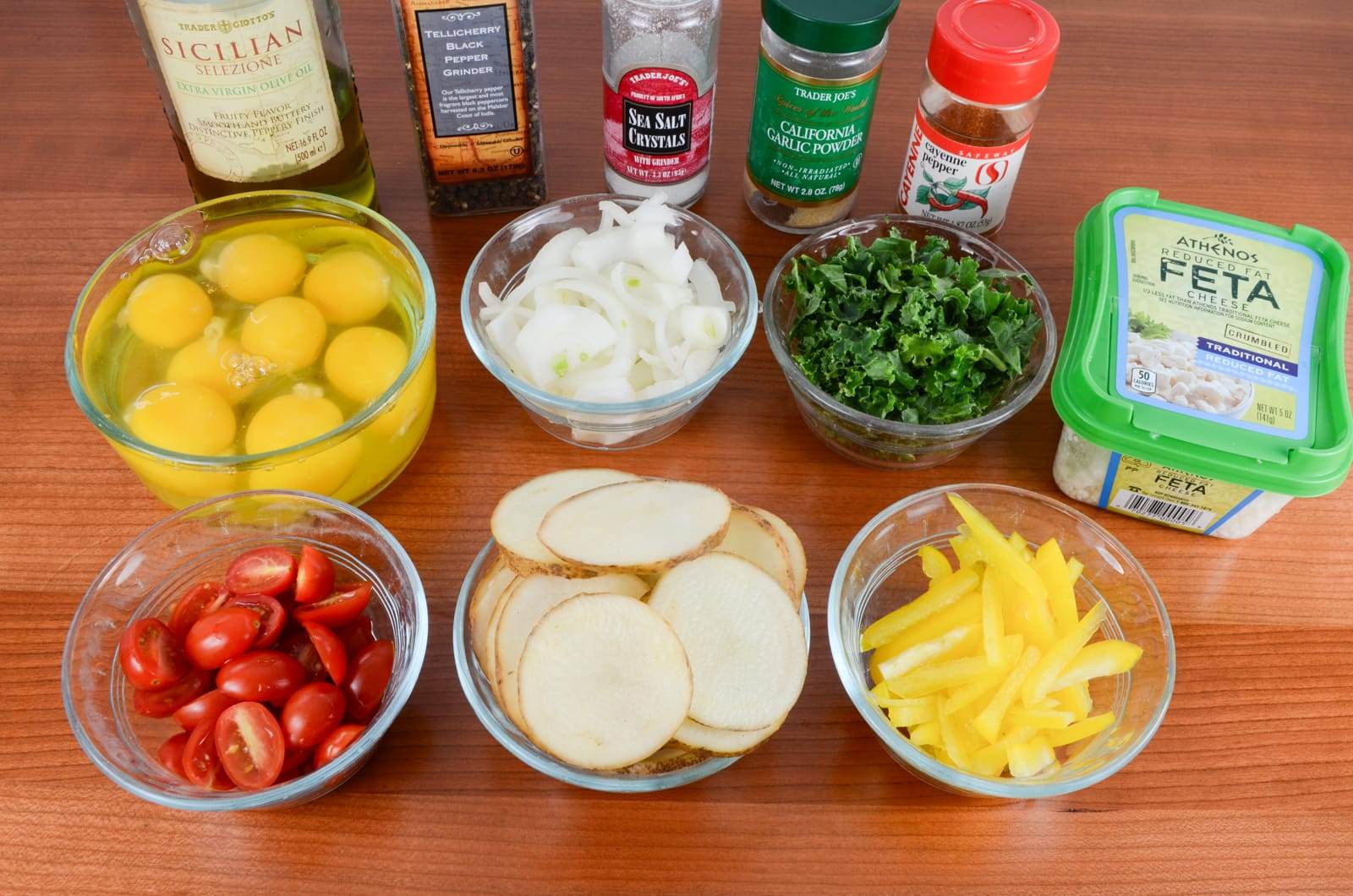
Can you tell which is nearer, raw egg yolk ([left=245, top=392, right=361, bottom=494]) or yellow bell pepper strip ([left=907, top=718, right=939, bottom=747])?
yellow bell pepper strip ([left=907, top=718, right=939, bottom=747])

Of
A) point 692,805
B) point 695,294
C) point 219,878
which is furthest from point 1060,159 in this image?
point 219,878

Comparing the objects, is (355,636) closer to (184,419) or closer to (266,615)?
(266,615)

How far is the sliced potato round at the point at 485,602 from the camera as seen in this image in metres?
1.02

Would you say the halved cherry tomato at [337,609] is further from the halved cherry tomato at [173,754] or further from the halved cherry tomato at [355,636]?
the halved cherry tomato at [173,754]

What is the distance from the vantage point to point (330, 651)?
97 centimetres

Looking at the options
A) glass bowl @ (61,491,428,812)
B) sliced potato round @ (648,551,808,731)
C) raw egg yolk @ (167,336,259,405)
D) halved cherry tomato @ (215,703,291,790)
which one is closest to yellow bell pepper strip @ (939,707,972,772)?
sliced potato round @ (648,551,808,731)

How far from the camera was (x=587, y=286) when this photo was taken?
124 cm

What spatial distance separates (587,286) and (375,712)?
0.53 metres

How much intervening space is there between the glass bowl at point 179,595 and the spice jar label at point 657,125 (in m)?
0.62

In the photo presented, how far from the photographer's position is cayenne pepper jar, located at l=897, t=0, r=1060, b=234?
4.11ft

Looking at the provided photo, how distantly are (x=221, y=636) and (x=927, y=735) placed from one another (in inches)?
25.5

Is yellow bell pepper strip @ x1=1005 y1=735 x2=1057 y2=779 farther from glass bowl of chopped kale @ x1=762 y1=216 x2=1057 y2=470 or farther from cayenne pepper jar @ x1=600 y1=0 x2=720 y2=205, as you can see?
cayenne pepper jar @ x1=600 y1=0 x2=720 y2=205

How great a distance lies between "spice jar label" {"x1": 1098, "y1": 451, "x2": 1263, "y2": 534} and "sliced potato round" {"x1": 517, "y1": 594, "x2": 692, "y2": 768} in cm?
57

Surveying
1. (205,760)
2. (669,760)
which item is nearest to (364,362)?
(205,760)
